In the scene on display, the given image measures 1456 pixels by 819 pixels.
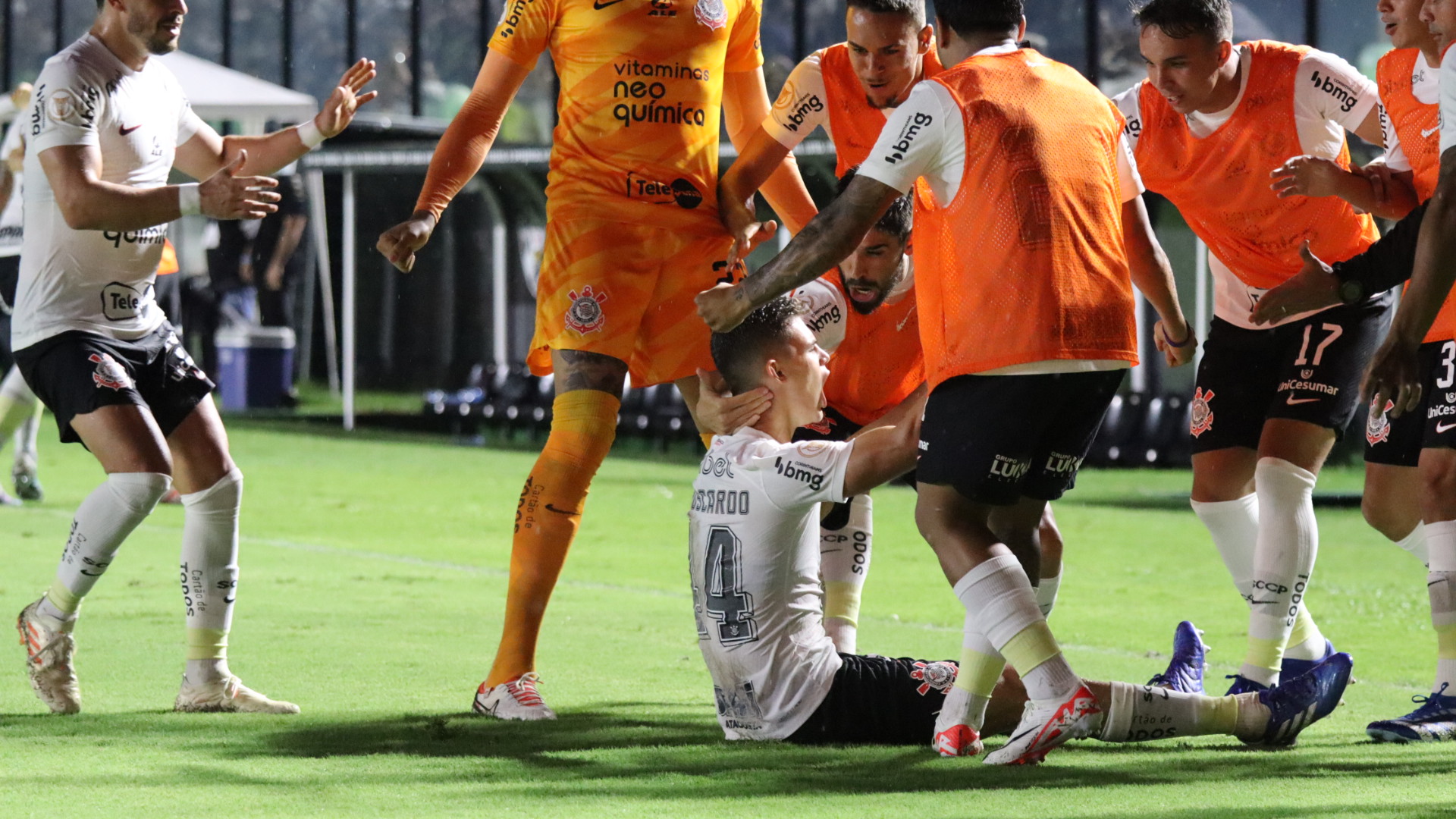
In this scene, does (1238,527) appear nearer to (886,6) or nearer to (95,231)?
(886,6)

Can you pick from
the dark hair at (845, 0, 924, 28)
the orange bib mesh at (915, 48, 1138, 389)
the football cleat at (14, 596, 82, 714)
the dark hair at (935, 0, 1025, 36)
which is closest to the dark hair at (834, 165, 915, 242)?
the dark hair at (845, 0, 924, 28)

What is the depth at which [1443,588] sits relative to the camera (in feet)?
17.1

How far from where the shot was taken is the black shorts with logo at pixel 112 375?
16.8ft

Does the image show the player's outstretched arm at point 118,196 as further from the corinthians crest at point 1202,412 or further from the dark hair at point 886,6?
the corinthians crest at point 1202,412

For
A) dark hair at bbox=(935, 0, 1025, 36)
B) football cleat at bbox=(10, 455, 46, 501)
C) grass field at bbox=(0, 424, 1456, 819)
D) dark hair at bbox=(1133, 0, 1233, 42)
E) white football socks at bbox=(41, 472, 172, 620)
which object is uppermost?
dark hair at bbox=(1133, 0, 1233, 42)

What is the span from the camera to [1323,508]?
1340 cm

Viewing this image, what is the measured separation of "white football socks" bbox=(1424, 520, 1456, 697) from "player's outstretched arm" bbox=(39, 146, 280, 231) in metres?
3.23

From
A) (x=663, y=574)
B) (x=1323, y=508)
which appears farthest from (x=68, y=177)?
(x=1323, y=508)

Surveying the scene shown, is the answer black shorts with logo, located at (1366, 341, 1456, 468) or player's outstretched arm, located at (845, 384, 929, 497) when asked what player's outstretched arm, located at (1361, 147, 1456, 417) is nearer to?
player's outstretched arm, located at (845, 384, 929, 497)

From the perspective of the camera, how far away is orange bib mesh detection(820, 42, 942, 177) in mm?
5816

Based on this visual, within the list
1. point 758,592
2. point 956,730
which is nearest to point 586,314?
point 758,592

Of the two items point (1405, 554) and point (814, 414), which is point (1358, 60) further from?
point (814, 414)

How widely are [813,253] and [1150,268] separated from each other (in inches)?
52.7

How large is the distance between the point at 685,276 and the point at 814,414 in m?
1.07
